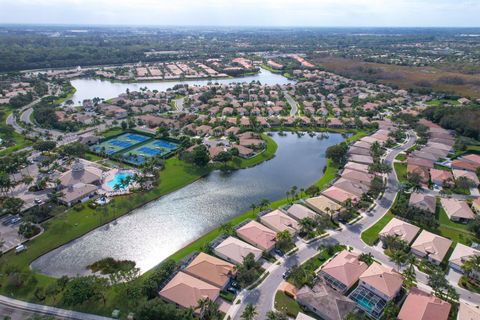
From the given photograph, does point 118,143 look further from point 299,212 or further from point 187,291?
point 187,291

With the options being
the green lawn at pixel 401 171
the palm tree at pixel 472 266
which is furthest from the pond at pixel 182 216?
the palm tree at pixel 472 266

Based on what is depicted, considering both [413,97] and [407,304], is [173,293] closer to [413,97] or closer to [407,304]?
[407,304]

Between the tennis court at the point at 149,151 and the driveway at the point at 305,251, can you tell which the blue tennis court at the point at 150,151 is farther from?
the driveway at the point at 305,251

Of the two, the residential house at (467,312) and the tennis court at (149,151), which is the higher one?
the tennis court at (149,151)

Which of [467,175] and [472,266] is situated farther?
[467,175]

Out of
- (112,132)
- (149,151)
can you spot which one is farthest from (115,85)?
(149,151)

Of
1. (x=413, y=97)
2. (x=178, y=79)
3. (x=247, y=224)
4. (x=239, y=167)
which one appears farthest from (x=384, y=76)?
(x=247, y=224)
